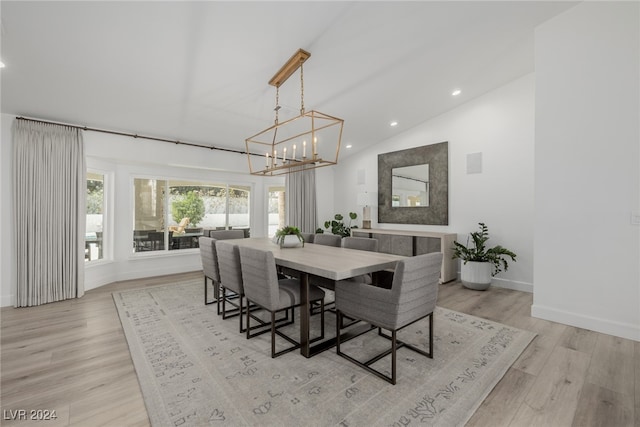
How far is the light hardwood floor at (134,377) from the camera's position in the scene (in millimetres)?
1649

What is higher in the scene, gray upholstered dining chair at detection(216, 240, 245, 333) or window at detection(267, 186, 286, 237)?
window at detection(267, 186, 286, 237)

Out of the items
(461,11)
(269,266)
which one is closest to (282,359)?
(269,266)

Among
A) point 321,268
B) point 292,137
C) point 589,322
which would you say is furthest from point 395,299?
point 292,137

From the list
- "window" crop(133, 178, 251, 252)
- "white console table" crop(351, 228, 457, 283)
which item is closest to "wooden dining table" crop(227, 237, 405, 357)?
"white console table" crop(351, 228, 457, 283)

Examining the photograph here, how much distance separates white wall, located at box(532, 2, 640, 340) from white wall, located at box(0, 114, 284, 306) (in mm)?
4798

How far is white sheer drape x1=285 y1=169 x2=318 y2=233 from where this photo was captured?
20.5 feet

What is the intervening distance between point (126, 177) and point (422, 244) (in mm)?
5083

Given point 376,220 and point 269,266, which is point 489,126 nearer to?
point 376,220

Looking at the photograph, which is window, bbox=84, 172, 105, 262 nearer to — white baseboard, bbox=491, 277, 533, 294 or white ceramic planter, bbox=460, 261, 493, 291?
white ceramic planter, bbox=460, 261, 493, 291

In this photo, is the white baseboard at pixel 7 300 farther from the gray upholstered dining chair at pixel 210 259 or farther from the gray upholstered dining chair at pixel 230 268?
the gray upholstered dining chair at pixel 230 268

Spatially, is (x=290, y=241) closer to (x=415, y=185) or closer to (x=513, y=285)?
(x=415, y=185)

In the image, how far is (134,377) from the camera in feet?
6.70

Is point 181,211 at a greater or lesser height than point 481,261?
greater

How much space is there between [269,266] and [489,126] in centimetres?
416
